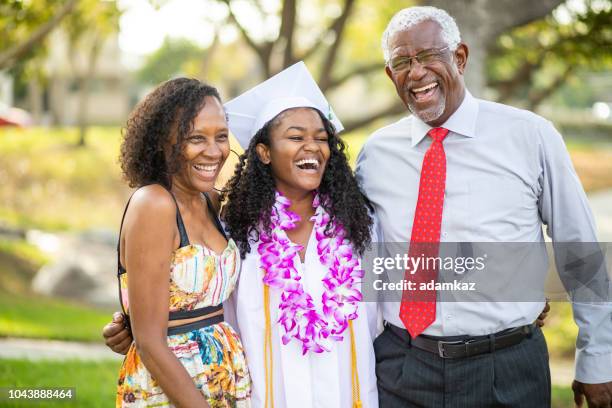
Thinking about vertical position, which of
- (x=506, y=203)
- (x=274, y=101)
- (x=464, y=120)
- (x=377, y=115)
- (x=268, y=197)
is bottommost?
(x=506, y=203)

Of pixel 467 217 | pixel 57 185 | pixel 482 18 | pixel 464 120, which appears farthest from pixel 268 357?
pixel 57 185

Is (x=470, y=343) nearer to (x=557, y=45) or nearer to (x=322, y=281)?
(x=322, y=281)

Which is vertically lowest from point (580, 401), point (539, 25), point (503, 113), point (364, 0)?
point (580, 401)

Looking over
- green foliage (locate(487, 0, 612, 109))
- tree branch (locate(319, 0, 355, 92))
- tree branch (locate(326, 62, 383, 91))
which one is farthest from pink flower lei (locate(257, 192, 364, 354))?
tree branch (locate(326, 62, 383, 91))

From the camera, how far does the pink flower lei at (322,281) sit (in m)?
2.95

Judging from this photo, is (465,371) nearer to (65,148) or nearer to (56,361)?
(56,361)

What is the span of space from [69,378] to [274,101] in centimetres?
357

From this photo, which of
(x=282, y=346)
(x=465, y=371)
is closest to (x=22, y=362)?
(x=282, y=346)

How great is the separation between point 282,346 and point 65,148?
60.1 ft

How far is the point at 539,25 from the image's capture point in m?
7.91

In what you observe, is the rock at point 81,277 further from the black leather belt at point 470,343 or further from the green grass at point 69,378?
the black leather belt at point 470,343

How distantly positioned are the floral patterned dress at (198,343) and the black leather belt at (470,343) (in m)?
0.74

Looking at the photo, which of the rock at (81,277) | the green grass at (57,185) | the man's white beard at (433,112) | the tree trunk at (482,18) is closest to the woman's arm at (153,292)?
the man's white beard at (433,112)

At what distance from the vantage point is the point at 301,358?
9.80 ft
